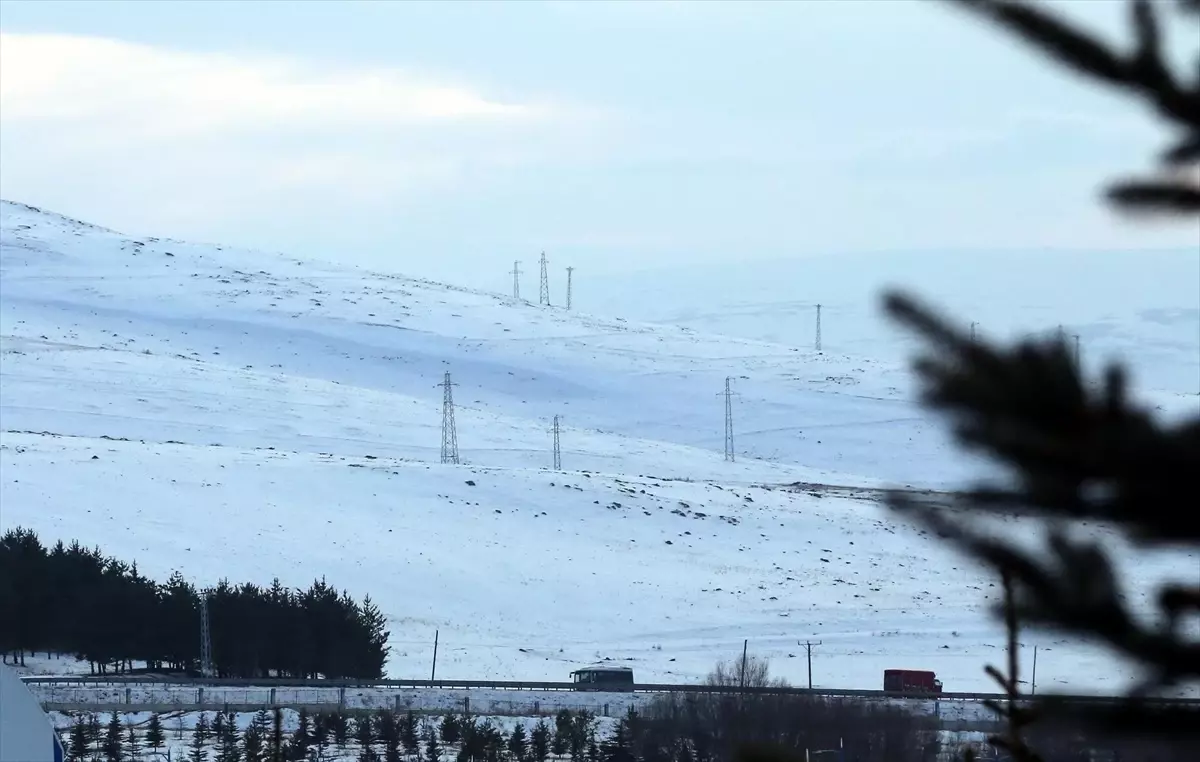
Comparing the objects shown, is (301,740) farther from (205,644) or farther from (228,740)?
(205,644)

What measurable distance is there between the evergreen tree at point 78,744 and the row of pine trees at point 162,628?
9.98 metres

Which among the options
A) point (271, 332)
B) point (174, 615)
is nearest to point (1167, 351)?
point (271, 332)

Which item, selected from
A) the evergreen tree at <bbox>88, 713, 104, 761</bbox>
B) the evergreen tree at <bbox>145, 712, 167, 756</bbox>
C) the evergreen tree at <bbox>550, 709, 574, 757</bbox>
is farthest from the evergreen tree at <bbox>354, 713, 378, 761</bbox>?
the evergreen tree at <bbox>88, 713, 104, 761</bbox>

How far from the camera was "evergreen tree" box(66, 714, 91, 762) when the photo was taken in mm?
22844

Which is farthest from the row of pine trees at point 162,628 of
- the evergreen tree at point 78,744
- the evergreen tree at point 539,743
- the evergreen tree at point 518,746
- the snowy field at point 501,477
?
the evergreen tree at point 518,746

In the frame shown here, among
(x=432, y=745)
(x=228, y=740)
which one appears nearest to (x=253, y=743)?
(x=228, y=740)

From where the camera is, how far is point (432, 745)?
23344 millimetres

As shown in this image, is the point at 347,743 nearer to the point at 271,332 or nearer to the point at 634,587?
the point at 634,587

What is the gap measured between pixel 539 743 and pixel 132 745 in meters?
6.03

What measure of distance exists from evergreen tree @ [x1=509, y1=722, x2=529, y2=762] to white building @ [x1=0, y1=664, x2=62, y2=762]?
39.6 feet

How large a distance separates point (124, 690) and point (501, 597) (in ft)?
57.6

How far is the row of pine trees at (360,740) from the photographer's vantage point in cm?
2302

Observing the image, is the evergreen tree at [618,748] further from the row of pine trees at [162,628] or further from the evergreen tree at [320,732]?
the row of pine trees at [162,628]

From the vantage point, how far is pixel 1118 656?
207 centimetres
